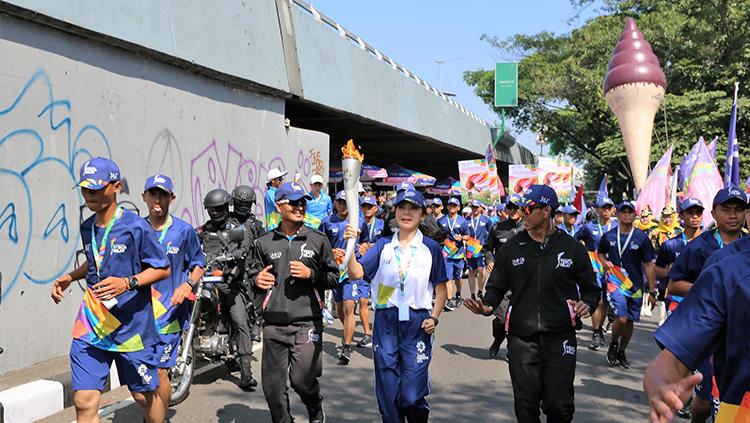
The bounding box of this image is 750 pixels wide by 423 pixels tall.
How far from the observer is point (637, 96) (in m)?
23.9

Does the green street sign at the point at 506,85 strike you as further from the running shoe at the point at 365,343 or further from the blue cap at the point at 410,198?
the blue cap at the point at 410,198

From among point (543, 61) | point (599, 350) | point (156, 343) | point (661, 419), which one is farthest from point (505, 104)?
point (661, 419)

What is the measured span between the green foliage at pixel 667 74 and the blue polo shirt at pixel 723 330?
26.7 m

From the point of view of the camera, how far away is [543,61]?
41.6 metres

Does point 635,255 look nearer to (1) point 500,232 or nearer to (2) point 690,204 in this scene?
(2) point 690,204

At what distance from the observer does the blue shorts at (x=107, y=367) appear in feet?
16.2

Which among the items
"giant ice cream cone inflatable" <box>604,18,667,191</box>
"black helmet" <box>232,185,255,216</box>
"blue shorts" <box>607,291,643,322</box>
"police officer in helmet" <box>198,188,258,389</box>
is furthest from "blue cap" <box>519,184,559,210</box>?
"giant ice cream cone inflatable" <box>604,18,667,191</box>

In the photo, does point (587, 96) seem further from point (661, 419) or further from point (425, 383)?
point (661, 419)

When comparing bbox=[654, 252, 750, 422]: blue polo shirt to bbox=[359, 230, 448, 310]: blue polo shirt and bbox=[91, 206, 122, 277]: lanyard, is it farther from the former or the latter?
bbox=[91, 206, 122, 277]: lanyard

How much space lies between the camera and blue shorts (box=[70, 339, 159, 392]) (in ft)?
16.2

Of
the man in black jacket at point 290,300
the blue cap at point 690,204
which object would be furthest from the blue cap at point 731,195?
the man in black jacket at point 290,300

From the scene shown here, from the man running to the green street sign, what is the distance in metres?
30.0

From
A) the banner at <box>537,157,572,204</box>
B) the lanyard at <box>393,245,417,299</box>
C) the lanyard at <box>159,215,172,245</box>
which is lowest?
the lanyard at <box>393,245,417,299</box>

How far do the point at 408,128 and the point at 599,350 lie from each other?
44.6 feet
